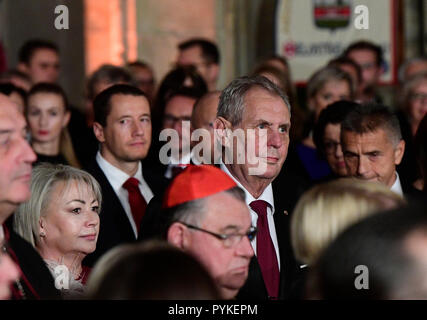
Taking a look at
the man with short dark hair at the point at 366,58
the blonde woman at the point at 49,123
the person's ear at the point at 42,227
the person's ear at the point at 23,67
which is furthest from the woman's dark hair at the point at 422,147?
the person's ear at the point at 23,67

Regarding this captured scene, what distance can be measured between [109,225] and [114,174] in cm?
52

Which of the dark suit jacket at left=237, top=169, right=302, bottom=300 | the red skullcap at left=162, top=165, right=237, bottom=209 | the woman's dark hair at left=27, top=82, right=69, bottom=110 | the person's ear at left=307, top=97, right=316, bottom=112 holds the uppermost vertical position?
the woman's dark hair at left=27, top=82, right=69, bottom=110

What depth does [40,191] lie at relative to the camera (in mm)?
4410

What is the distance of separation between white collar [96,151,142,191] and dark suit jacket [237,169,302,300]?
3.93 feet

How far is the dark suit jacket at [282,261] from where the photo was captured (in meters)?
3.95

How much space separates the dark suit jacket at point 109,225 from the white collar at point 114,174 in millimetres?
85

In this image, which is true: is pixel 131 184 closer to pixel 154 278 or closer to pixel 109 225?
pixel 109 225

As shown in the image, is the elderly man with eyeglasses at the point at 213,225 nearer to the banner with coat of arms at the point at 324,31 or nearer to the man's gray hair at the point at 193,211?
the man's gray hair at the point at 193,211

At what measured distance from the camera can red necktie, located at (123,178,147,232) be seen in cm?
534

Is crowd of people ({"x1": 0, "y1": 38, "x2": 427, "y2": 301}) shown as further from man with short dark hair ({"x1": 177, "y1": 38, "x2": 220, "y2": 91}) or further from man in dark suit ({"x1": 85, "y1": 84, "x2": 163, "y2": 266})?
man with short dark hair ({"x1": 177, "y1": 38, "x2": 220, "y2": 91})

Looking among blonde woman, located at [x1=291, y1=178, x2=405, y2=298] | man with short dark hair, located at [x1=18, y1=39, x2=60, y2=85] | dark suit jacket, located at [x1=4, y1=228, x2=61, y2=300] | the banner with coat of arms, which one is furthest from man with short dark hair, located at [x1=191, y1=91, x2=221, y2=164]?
the banner with coat of arms

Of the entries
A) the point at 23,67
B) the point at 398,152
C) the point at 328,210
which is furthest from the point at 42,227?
the point at 23,67

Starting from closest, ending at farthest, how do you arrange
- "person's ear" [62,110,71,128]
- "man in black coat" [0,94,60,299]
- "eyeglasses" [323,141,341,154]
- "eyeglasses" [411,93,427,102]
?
"man in black coat" [0,94,60,299], "eyeglasses" [323,141,341,154], "person's ear" [62,110,71,128], "eyeglasses" [411,93,427,102]
